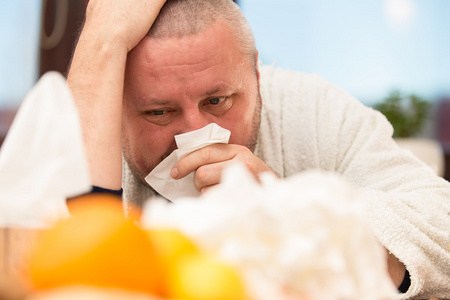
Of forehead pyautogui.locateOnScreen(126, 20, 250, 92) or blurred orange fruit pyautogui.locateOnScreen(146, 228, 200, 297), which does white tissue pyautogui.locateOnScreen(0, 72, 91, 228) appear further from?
forehead pyautogui.locateOnScreen(126, 20, 250, 92)

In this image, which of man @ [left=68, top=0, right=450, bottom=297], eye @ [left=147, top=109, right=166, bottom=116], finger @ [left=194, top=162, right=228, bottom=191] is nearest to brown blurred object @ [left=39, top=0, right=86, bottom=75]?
man @ [left=68, top=0, right=450, bottom=297]

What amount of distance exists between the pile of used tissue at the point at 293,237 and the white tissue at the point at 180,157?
2.17 ft

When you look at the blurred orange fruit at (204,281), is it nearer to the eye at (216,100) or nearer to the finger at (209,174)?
the finger at (209,174)

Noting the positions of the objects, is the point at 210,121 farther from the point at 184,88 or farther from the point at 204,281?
the point at 204,281

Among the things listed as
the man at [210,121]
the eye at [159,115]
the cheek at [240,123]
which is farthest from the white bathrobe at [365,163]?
the eye at [159,115]

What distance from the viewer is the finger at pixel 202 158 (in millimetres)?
A: 1024

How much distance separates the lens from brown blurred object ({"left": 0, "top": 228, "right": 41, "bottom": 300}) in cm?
35

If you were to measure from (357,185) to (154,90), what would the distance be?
0.66 meters

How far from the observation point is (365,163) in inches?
53.2

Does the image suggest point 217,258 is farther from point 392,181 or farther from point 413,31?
point 413,31

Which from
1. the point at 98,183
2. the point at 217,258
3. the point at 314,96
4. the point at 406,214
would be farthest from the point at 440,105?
the point at 217,258

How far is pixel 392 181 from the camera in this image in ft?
4.02

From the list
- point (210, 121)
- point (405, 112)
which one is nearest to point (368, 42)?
point (405, 112)

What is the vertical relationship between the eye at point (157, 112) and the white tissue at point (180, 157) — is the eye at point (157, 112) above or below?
above
